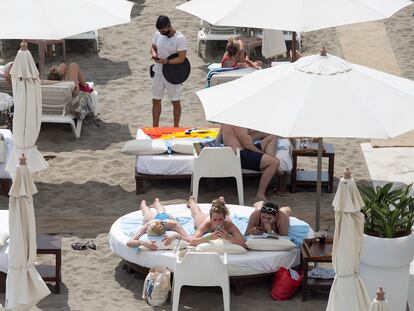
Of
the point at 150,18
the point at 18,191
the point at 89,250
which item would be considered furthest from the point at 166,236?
the point at 150,18

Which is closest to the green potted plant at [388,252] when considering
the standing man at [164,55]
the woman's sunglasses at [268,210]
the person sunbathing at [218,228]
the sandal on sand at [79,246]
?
the woman's sunglasses at [268,210]

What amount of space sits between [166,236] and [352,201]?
2.64 m

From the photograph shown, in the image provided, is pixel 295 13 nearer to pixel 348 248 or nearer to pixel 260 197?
pixel 260 197

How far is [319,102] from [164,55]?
16.1ft

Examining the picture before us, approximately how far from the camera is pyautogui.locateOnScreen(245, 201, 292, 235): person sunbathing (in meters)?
11.7

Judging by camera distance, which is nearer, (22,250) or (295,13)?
(22,250)

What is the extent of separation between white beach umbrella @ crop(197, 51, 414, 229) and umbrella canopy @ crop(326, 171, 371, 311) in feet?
4.27

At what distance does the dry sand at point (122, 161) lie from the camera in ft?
37.6

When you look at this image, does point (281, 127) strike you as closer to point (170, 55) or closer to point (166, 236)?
point (166, 236)

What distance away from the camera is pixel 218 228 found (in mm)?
11578

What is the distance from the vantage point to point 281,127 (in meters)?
10.9

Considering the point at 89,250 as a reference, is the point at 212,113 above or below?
above

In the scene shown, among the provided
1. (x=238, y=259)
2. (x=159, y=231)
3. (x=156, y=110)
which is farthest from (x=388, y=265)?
(x=156, y=110)

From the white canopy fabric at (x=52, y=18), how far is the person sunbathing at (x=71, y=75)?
2.41 m
